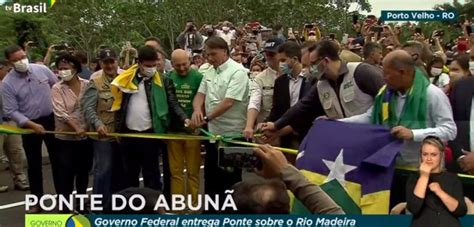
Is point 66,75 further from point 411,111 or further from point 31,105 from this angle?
point 411,111

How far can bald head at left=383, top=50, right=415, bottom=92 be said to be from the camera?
17.3 feet

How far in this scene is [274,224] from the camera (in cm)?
414

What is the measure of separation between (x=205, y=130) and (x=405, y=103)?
294 cm

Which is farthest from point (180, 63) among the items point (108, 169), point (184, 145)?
point (108, 169)

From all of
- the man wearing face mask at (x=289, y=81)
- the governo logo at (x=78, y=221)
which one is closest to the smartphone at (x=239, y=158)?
the governo logo at (x=78, y=221)

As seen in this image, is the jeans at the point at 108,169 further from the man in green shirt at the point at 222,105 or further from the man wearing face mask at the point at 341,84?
the man wearing face mask at the point at 341,84

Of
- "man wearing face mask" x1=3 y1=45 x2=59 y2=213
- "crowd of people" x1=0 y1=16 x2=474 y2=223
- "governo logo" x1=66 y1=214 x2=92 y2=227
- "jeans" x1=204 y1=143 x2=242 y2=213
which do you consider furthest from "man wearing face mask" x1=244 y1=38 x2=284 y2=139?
"governo logo" x1=66 y1=214 x2=92 y2=227

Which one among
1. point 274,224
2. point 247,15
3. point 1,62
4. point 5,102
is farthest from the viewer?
point 247,15

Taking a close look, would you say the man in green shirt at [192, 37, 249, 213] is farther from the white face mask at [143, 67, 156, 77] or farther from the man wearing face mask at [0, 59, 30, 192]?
the man wearing face mask at [0, 59, 30, 192]

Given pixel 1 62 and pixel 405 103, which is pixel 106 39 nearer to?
pixel 1 62

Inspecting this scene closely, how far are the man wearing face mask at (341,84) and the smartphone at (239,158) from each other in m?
0.92

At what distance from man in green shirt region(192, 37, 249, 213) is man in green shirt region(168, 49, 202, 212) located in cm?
16

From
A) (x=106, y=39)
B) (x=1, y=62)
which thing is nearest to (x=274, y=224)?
(x=1, y=62)

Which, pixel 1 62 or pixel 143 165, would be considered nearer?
pixel 143 165
